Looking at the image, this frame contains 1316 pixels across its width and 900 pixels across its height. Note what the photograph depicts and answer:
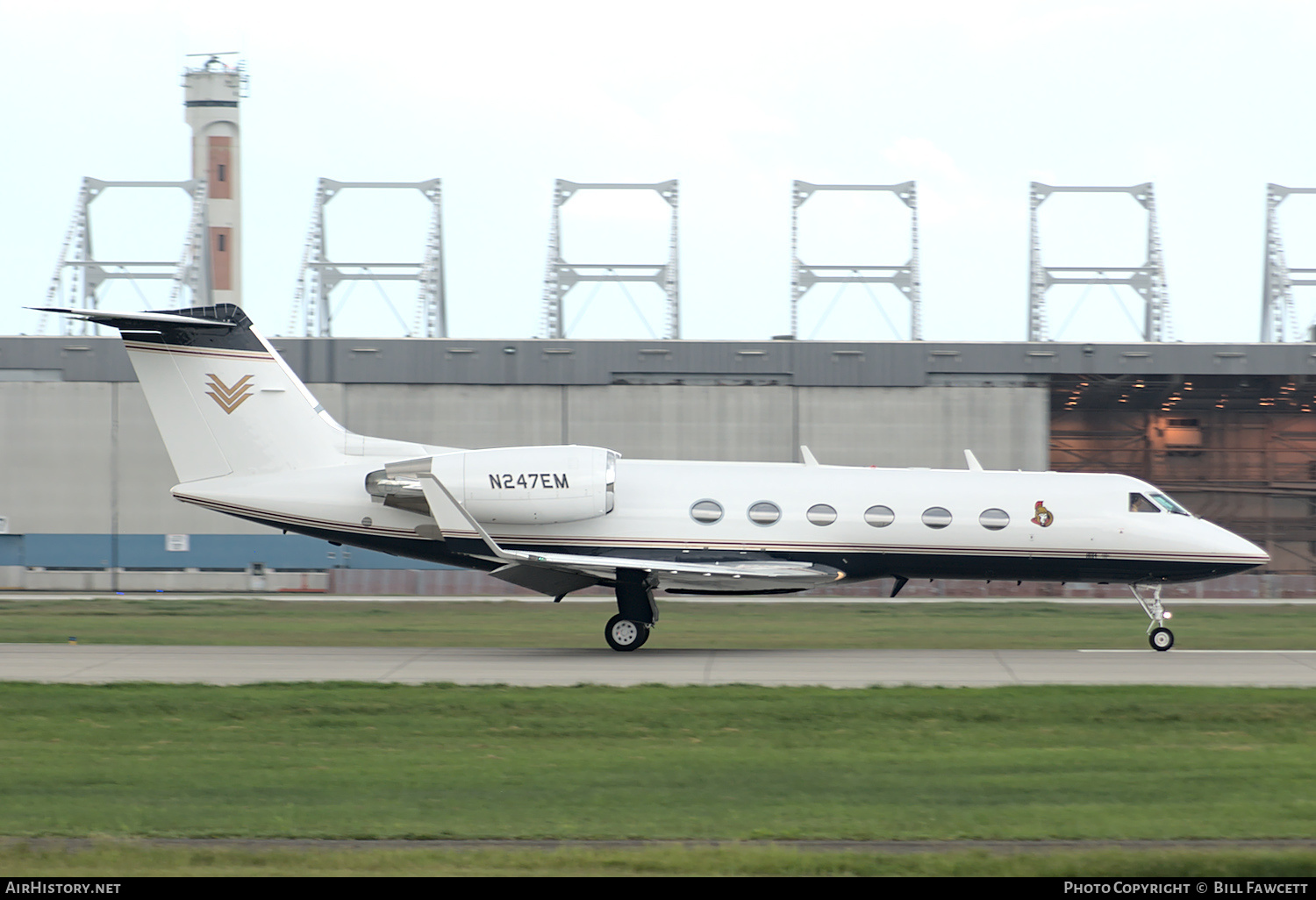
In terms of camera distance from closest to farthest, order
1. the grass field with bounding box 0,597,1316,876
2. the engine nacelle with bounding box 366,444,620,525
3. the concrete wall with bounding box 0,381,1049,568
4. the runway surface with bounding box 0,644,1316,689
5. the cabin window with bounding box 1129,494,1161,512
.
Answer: the grass field with bounding box 0,597,1316,876 < the runway surface with bounding box 0,644,1316,689 < the engine nacelle with bounding box 366,444,620,525 < the cabin window with bounding box 1129,494,1161,512 < the concrete wall with bounding box 0,381,1049,568

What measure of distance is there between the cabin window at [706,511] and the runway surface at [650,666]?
2177mm

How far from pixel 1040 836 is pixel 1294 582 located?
33782 millimetres

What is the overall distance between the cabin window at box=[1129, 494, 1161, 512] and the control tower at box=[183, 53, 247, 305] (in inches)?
2312

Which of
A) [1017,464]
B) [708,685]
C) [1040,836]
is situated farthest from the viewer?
[1017,464]

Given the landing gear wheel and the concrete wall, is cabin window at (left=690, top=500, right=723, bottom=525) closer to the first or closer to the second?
the landing gear wheel

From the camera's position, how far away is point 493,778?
414 inches

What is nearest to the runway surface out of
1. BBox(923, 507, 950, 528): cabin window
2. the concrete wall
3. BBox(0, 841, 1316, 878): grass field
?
BBox(923, 507, 950, 528): cabin window

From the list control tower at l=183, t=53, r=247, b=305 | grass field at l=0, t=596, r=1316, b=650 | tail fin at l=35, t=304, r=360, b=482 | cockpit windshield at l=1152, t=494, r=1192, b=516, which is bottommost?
grass field at l=0, t=596, r=1316, b=650

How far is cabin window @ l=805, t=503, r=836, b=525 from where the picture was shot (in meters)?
20.0

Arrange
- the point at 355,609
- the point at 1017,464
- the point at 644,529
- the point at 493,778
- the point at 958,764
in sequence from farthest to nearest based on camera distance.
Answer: the point at 1017,464, the point at 355,609, the point at 644,529, the point at 958,764, the point at 493,778

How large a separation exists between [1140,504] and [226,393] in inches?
609

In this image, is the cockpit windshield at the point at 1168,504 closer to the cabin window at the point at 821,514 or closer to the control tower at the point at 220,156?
the cabin window at the point at 821,514
